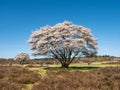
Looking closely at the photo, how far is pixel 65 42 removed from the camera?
43.7 metres

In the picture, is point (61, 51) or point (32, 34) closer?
point (61, 51)

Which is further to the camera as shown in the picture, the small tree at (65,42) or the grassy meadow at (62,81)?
the small tree at (65,42)

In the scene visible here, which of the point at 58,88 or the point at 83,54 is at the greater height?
the point at 83,54

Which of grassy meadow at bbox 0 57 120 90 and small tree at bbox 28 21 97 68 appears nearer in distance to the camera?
grassy meadow at bbox 0 57 120 90

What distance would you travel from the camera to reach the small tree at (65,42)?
1714 inches

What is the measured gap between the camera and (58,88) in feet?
41.1

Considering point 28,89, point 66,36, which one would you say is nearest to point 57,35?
point 66,36

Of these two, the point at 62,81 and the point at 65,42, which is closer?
the point at 62,81

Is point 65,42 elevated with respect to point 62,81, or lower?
elevated

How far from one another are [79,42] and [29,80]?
2560 centimetres

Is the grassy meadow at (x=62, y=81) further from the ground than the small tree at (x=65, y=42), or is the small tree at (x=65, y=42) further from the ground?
the small tree at (x=65, y=42)

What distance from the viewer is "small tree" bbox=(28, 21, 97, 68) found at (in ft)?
143

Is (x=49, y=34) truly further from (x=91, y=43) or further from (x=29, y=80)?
(x=29, y=80)

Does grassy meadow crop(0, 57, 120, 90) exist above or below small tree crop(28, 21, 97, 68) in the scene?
below
